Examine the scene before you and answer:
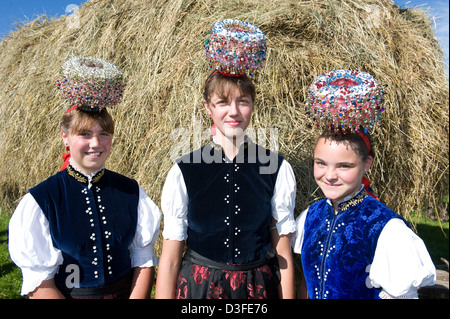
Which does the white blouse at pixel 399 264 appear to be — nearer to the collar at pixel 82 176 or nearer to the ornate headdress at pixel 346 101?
the ornate headdress at pixel 346 101

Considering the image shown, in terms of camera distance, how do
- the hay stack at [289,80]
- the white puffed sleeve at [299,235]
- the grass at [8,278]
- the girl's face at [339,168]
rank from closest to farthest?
1. the girl's face at [339,168]
2. the white puffed sleeve at [299,235]
3. the hay stack at [289,80]
4. the grass at [8,278]

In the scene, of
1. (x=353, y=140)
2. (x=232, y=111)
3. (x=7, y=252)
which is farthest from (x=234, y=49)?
(x=7, y=252)

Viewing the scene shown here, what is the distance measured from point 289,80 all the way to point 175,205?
1534 millimetres

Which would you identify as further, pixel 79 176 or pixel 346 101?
pixel 79 176

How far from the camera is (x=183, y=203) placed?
81.9 inches

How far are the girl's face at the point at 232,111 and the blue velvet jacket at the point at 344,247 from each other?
2.05 feet

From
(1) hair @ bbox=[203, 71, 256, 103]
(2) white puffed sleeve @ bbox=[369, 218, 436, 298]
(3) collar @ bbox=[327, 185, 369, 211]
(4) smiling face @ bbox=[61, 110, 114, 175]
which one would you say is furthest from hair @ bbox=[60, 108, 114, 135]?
(2) white puffed sleeve @ bbox=[369, 218, 436, 298]

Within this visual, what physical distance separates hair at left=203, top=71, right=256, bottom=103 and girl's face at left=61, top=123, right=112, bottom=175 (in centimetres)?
59

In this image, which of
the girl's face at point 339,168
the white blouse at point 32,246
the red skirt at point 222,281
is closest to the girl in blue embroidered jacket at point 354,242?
the girl's face at point 339,168

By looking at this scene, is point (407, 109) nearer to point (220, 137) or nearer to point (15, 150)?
point (220, 137)

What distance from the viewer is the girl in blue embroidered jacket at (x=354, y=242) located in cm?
174

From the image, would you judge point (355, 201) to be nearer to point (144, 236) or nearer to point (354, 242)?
point (354, 242)
